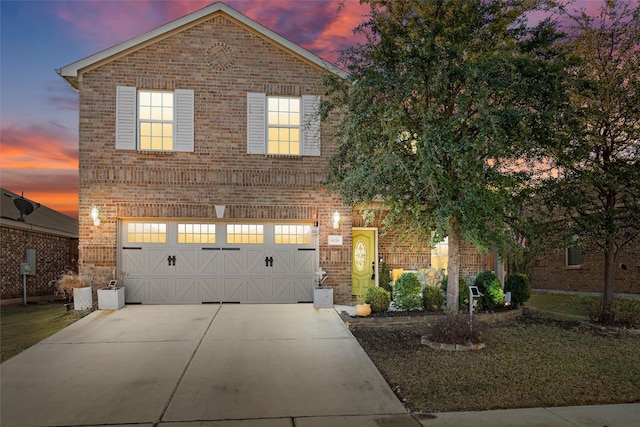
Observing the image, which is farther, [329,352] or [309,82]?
[309,82]

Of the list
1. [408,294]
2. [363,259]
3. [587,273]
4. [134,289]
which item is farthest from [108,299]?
[587,273]

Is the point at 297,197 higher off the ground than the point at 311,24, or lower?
lower

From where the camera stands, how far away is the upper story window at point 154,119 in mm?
11906


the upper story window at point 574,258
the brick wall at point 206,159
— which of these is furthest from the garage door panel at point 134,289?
the upper story window at point 574,258

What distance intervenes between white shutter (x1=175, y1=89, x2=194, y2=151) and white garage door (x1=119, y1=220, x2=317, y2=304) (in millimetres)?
2114

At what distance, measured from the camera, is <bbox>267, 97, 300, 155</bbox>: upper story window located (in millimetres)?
12500

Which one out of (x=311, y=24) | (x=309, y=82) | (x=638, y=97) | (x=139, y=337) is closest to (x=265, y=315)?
(x=139, y=337)

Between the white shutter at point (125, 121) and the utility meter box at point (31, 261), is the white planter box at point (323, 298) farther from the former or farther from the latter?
the utility meter box at point (31, 261)

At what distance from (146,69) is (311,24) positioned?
462cm

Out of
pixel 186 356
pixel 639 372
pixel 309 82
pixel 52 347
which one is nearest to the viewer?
pixel 639 372

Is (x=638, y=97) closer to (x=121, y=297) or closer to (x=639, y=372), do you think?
(x=639, y=372)

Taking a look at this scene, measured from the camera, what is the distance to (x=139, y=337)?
29.1 feet

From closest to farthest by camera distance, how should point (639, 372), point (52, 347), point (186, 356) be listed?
point (639, 372), point (186, 356), point (52, 347)

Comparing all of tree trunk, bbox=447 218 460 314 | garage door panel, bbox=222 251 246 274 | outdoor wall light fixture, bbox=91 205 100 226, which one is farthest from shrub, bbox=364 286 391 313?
outdoor wall light fixture, bbox=91 205 100 226
